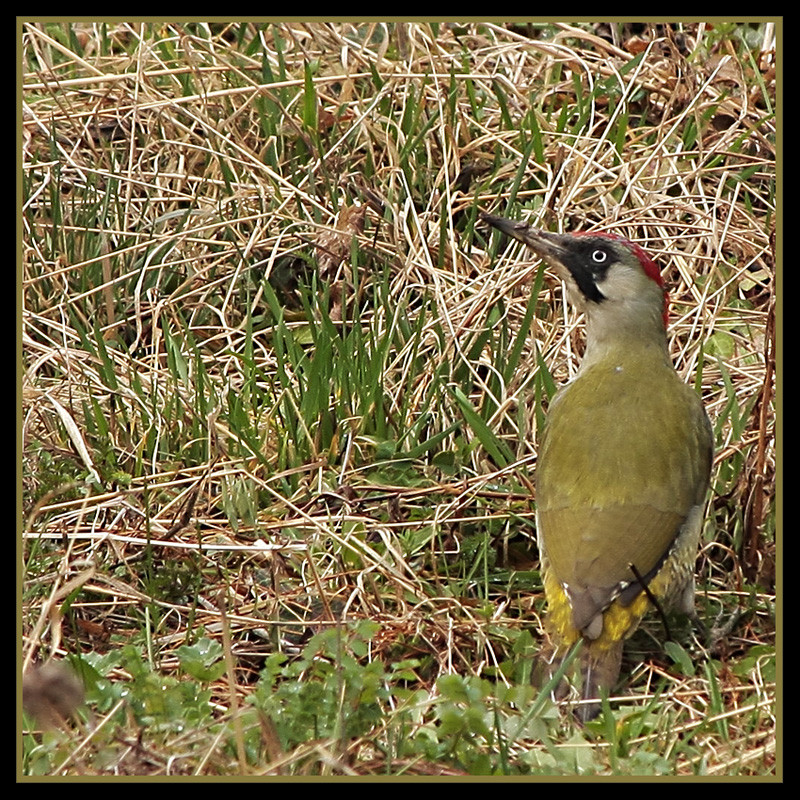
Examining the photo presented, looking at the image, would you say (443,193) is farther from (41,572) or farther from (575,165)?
(41,572)

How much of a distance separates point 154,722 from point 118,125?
3.50 metres

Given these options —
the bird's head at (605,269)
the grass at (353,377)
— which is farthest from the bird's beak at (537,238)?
the grass at (353,377)

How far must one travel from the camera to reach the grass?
12.0 feet

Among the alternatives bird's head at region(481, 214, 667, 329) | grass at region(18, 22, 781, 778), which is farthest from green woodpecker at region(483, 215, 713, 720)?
grass at region(18, 22, 781, 778)

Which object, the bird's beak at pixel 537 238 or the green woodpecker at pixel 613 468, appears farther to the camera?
the bird's beak at pixel 537 238

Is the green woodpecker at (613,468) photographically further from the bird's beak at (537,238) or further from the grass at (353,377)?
the grass at (353,377)

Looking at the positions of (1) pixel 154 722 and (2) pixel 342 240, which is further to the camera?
(2) pixel 342 240

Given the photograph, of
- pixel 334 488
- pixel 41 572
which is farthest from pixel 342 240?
pixel 41 572

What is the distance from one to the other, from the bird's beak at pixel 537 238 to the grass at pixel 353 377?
0.47 meters

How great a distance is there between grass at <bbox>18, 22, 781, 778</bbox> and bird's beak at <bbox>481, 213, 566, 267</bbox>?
47 centimetres

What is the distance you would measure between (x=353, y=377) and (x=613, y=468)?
1.13m

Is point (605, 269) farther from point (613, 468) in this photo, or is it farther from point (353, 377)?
point (353, 377)

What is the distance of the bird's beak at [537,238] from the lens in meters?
4.73

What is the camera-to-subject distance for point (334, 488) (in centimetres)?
477
